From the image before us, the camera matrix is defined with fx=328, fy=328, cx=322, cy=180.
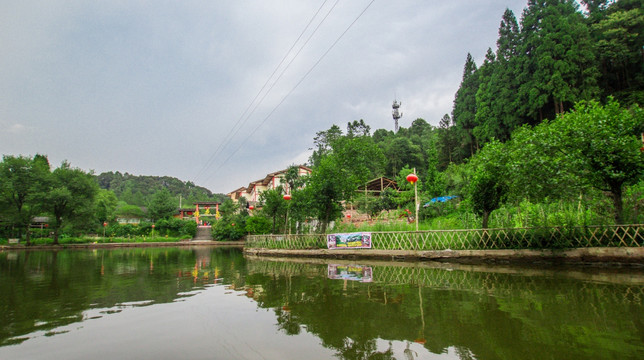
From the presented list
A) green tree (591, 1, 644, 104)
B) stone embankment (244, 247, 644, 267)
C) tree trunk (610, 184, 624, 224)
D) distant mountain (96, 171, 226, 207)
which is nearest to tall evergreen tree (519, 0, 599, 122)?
green tree (591, 1, 644, 104)

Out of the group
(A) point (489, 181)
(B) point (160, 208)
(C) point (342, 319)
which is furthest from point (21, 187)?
(A) point (489, 181)

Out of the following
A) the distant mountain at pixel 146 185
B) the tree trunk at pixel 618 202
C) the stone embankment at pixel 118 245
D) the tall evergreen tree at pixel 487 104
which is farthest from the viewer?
the distant mountain at pixel 146 185

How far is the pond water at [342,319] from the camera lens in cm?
400

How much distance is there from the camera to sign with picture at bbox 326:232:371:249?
15.7 meters

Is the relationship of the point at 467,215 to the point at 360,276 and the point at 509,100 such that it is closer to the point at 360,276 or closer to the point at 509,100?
the point at 360,276

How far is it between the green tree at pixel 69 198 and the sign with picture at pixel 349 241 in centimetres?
2903

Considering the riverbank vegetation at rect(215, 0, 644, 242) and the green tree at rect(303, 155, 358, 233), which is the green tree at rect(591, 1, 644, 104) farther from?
the green tree at rect(303, 155, 358, 233)

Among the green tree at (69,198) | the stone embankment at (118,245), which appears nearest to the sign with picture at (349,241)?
the stone embankment at (118,245)

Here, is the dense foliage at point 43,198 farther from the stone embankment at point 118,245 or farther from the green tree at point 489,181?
the green tree at point 489,181

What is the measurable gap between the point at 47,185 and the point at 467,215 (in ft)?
124

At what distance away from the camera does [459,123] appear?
35.4 m

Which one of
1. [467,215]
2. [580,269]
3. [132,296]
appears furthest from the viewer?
[467,215]

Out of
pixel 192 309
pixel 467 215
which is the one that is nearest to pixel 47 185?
pixel 192 309

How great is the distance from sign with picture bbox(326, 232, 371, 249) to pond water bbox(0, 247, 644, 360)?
6524mm
